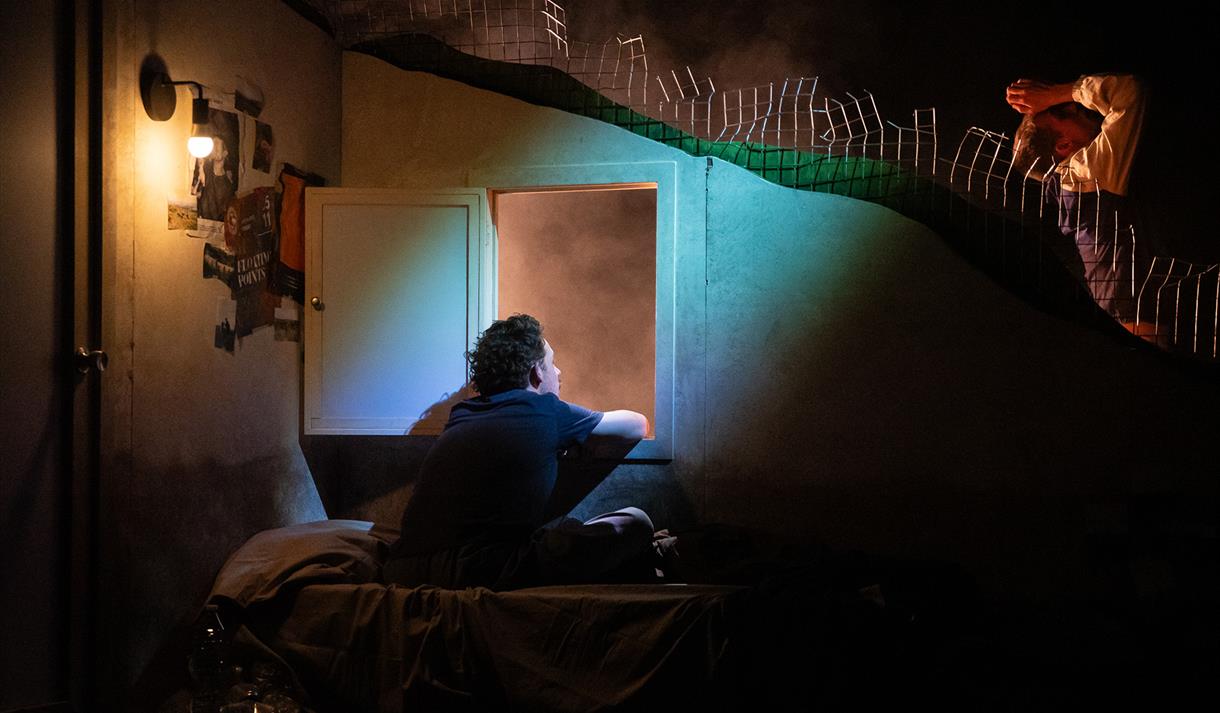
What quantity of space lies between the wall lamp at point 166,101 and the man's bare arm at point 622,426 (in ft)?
5.48

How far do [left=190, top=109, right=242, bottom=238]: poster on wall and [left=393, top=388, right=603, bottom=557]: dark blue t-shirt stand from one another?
1.09 m

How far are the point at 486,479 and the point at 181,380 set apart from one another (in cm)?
105

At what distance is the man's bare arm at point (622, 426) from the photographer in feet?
11.7

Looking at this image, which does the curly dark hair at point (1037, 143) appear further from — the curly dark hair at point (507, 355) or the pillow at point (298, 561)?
the pillow at point (298, 561)

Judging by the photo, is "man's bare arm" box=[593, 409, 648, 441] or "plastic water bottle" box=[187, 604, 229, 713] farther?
"man's bare arm" box=[593, 409, 648, 441]

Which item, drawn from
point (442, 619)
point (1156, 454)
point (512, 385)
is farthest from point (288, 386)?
point (1156, 454)

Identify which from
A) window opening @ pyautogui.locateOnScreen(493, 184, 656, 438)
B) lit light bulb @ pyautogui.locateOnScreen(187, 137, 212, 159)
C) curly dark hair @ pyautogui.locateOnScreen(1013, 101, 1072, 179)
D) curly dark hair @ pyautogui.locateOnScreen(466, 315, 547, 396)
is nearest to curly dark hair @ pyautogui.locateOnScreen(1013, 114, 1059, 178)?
curly dark hair @ pyautogui.locateOnScreen(1013, 101, 1072, 179)

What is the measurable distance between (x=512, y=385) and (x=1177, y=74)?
2.70 meters

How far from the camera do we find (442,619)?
9.51 feet

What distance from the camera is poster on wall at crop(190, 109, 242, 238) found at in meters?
3.18

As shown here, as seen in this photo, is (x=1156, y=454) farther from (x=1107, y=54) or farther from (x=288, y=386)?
(x=288, y=386)

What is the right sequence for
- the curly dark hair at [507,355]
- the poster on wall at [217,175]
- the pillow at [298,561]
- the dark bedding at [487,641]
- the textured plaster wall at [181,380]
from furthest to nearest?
the curly dark hair at [507,355]
the poster on wall at [217,175]
the pillow at [298,561]
the textured plaster wall at [181,380]
the dark bedding at [487,641]

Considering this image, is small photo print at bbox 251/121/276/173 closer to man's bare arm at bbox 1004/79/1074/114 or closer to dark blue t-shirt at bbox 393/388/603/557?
dark blue t-shirt at bbox 393/388/603/557

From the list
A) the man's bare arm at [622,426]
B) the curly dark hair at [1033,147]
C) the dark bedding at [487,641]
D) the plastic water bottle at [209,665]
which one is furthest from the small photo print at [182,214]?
the curly dark hair at [1033,147]
